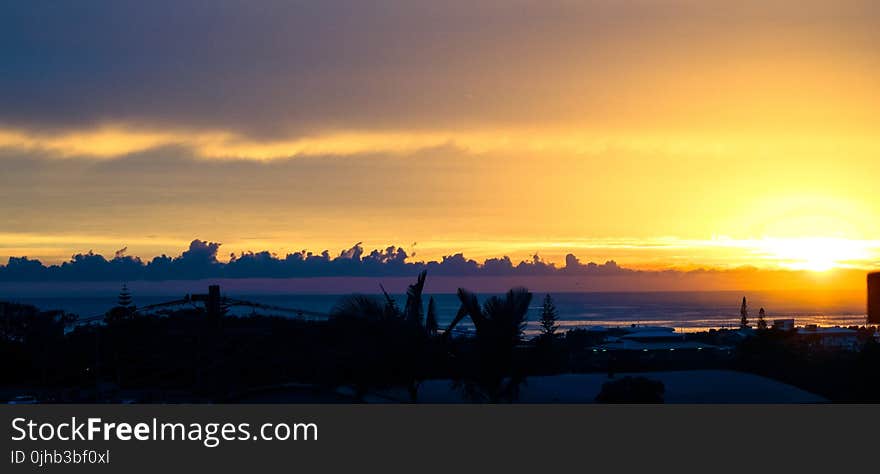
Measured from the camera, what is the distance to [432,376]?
54.3 feet

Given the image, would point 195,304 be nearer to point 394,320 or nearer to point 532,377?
point 394,320

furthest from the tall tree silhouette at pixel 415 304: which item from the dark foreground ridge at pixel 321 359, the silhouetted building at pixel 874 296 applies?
the silhouetted building at pixel 874 296

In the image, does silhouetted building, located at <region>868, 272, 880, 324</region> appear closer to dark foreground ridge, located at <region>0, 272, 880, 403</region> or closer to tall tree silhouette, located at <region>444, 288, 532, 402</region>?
dark foreground ridge, located at <region>0, 272, 880, 403</region>

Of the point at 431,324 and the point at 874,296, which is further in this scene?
the point at 874,296

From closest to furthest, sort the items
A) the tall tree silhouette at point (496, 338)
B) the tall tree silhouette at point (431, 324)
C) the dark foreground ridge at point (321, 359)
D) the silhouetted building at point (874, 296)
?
the dark foreground ridge at point (321, 359)
the tall tree silhouette at point (496, 338)
the tall tree silhouette at point (431, 324)
the silhouetted building at point (874, 296)

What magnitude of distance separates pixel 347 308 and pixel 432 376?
324 cm

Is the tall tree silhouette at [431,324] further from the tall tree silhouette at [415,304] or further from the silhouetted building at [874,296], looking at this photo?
the silhouetted building at [874,296]

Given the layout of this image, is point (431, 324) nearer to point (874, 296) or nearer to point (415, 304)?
point (415, 304)

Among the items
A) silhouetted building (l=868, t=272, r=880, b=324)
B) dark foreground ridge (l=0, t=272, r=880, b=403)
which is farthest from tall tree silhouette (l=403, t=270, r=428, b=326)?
silhouetted building (l=868, t=272, r=880, b=324)

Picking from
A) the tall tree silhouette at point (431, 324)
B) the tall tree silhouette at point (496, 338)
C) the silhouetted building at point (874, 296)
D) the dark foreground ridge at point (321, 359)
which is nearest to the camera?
the dark foreground ridge at point (321, 359)

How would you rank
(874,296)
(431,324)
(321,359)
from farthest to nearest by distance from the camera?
(874,296) → (431,324) → (321,359)

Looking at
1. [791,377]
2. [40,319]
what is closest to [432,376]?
[791,377]

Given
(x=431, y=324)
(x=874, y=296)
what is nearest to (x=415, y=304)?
(x=431, y=324)
